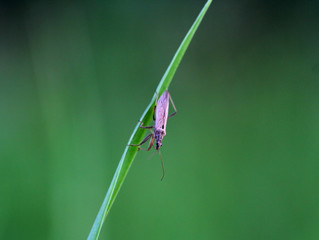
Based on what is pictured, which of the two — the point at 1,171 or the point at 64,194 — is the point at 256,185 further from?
the point at 1,171

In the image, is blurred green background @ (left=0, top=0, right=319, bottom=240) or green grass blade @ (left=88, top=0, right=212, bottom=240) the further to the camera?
blurred green background @ (left=0, top=0, right=319, bottom=240)

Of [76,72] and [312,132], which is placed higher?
[76,72]

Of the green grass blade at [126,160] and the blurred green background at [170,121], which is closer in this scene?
the green grass blade at [126,160]

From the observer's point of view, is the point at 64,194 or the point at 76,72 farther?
the point at 76,72

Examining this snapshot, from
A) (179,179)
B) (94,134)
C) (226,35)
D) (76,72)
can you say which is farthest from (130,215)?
(226,35)

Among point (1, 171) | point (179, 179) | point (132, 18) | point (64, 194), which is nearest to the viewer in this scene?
point (64, 194)

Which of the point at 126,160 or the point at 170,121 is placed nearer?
the point at 126,160

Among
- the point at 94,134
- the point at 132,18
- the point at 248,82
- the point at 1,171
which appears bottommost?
the point at 1,171

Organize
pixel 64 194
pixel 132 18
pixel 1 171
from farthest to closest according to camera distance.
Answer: pixel 132 18
pixel 1 171
pixel 64 194
